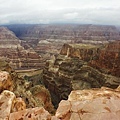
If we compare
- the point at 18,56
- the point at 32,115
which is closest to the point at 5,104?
the point at 32,115

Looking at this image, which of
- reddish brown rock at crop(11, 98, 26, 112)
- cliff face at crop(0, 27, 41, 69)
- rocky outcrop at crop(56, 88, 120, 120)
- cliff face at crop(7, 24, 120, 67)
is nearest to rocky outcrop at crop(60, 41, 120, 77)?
cliff face at crop(0, 27, 41, 69)

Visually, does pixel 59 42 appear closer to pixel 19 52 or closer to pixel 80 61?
pixel 19 52

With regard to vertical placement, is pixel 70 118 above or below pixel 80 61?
above

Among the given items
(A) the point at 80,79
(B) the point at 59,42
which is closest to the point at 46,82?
(A) the point at 80,79

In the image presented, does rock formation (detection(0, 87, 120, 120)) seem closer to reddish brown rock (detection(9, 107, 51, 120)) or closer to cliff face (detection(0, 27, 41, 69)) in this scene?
reddish brown rock (detection(9, 107, 51, 120))

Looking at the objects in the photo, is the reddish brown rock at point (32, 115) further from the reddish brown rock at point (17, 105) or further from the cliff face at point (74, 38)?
the cliff face at point (74, 38)

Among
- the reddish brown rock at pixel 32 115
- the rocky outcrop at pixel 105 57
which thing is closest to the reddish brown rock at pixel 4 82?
the reddish brown rock at pixel 32 115

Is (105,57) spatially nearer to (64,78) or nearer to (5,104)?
(64,78)
